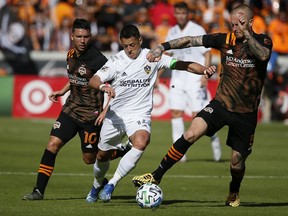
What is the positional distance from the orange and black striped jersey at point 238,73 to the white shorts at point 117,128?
3.54 feet

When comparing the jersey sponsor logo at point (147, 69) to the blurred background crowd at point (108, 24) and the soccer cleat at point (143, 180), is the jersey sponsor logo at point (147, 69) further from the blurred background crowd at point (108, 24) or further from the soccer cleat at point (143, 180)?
the blurred background crowd at point (108, 24)

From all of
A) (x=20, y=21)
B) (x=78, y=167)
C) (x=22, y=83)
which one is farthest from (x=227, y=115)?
(x=20, y=21)

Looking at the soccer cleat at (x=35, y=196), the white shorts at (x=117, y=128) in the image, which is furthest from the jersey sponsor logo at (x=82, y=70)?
the soccer cleat at (x=35, y=196)

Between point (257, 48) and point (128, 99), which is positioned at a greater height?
point (257, 48)

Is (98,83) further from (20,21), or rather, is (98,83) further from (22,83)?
(20,21)

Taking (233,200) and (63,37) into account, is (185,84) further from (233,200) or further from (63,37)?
(63,37)

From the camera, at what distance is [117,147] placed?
11.6 meters

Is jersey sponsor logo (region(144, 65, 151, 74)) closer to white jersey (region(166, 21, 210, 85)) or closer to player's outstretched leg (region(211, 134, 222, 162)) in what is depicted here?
white jersey (region(166, 21, 210, 85))

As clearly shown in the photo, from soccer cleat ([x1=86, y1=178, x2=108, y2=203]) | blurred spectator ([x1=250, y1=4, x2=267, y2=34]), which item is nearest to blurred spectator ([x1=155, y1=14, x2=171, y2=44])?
blurred spectator ([x1=250, y1=4, x2=267, y2=34])

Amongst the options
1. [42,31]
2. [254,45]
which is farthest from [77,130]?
[42,31]

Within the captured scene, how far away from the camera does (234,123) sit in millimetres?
11016

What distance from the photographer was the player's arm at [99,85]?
10.5m

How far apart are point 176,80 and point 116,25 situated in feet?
40.0

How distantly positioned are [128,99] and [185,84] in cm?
601
